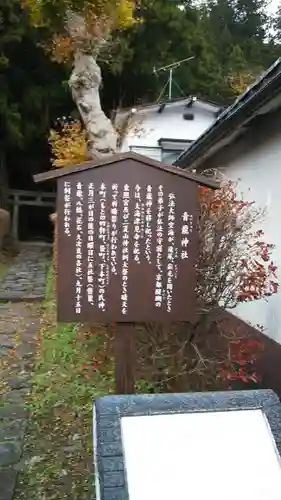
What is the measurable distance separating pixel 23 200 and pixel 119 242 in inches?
731

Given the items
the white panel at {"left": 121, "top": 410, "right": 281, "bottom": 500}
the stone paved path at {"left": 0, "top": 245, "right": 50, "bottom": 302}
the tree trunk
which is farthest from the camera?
the stone paved path at {"left": 0, "top": 245, "right": 50, "bottom": 302}

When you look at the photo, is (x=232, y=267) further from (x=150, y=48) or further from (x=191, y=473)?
(x=150, y=48)

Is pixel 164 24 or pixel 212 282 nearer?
→ pixel 212 282

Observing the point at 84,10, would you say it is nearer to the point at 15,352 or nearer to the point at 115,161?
the point at 15,352

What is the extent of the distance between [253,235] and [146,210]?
6.47 ft

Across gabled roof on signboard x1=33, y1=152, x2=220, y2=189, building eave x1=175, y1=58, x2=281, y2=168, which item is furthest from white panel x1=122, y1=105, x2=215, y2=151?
gabled roof on signboard x1=33, y1=152, x2=220, y2=189

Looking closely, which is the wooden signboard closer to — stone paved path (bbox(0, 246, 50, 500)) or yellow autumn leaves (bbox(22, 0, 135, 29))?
stone paved path (bbox(0, 246, 50, 500))

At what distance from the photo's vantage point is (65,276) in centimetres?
377

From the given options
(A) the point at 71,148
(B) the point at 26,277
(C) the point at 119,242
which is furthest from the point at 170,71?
(C) the point at 119,242

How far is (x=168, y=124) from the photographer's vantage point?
56.6 ft

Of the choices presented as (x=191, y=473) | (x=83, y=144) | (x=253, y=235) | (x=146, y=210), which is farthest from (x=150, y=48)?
(x=191, y=473)

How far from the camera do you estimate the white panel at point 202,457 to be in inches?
91.4

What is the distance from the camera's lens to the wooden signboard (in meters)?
3.76

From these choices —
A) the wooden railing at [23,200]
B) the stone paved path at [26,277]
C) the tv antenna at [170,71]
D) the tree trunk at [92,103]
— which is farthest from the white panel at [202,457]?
the wooden railing at [23,200]
